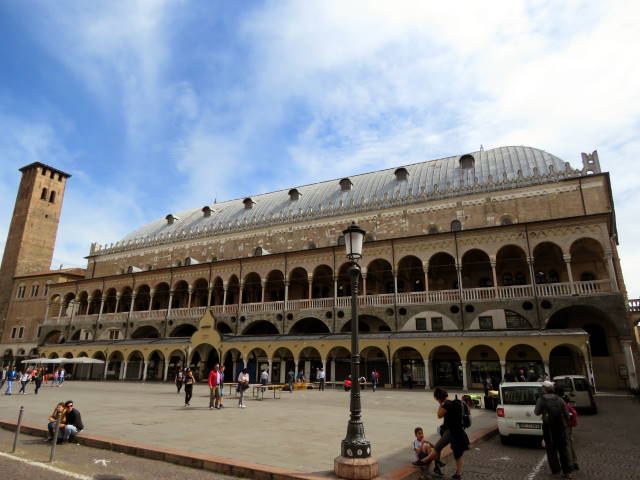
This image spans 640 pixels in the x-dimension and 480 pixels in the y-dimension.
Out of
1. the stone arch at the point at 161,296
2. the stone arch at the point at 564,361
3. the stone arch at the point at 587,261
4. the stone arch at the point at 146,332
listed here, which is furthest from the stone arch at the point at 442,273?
the stone arch at the point at 146,332

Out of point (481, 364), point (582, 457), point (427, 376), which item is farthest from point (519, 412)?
point (481, 364)

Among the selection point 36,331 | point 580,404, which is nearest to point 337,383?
point 580,404

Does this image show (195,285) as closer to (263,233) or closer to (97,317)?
(263,233)

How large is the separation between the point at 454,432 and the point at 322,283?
102ft

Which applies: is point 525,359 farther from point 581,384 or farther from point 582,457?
point 582,457

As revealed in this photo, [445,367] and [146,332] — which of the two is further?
[146,332]

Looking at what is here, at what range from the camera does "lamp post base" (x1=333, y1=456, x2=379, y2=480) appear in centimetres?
679

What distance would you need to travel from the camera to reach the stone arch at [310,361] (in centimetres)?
3219

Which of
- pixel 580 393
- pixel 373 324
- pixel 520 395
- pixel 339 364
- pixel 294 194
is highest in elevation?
pixel 294 194

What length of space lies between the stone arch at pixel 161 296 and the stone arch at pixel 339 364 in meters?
21.2

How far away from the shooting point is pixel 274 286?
131 feet

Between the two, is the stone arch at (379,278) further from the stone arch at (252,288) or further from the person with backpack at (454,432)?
the person with backpack at (454,432)

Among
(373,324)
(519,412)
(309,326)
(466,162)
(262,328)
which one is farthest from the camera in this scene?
(262,328)

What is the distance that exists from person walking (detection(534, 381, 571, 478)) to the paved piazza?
267 centimetres
